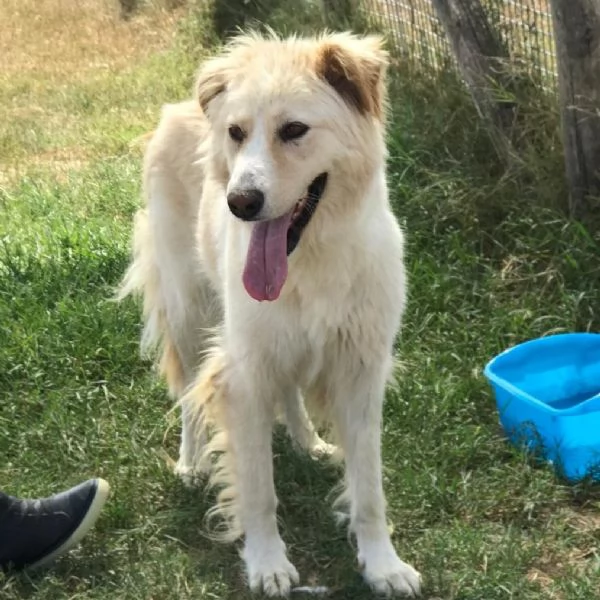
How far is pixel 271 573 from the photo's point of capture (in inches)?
125

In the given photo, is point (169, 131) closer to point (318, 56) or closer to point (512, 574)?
point (318, 56)

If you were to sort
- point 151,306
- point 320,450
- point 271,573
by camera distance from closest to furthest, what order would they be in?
1. point 271,573
2. point 320,450
3. point 151,306

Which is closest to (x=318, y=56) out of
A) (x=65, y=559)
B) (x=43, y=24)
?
(x=65, y=559)

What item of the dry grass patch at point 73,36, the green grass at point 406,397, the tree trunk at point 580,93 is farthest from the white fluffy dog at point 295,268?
the dry grass patch at point 73,36

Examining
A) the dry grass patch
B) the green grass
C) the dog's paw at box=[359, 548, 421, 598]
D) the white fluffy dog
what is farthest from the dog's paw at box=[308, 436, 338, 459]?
the dry grass patch

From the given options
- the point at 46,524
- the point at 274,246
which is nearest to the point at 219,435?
the point at 46,524

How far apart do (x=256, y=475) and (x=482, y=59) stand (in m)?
2.63

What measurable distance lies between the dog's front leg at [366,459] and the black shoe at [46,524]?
A: 865 mm

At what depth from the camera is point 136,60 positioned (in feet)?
31.7

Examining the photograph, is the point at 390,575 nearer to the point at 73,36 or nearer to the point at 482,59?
the point at 482,59

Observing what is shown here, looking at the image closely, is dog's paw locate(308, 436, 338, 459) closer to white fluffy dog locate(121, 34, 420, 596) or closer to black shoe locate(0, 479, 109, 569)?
white fluffy dog locate(121, 34, 420, 596)

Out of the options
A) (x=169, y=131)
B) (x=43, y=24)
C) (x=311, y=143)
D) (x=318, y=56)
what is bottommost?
(x=43, y=24)

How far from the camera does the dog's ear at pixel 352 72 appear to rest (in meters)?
2.90

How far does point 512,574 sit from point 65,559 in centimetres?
146
